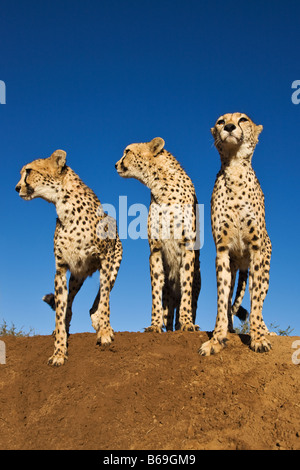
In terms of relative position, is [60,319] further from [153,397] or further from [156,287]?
[153,397]

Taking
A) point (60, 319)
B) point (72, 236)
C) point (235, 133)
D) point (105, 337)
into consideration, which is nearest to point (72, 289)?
point (60, 319)

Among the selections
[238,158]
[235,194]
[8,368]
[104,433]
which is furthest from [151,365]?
[238,158]

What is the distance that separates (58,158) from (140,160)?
1.11m

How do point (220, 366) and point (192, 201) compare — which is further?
point (192, 201)

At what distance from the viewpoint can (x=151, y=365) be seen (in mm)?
4941

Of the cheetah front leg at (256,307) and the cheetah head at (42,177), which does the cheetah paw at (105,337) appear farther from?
the cheetah head at (42,177)

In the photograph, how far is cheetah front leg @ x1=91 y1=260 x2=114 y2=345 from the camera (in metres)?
5.47

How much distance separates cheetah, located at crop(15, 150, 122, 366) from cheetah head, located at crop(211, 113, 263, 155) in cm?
153

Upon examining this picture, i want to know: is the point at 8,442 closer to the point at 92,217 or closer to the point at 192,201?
the point at 92,217

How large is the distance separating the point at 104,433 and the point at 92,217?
7.67 feet

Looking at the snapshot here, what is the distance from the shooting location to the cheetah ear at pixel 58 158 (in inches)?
233

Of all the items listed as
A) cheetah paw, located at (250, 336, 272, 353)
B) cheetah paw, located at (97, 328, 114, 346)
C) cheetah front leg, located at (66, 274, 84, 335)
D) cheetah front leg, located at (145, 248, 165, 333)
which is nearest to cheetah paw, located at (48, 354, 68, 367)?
cheetah paw, located at (97, 328, 114, 346)

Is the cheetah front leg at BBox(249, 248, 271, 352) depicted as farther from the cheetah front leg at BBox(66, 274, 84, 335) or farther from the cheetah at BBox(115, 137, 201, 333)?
the cheetah front leg at BBox(66, 274, 84, 335)

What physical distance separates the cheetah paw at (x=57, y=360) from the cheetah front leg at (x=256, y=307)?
71.9 inches
